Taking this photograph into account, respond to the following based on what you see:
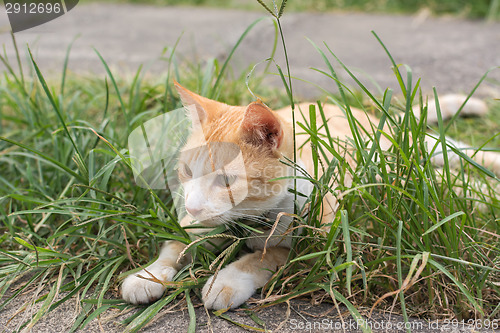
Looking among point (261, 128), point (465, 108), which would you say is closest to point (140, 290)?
point (261, 128)

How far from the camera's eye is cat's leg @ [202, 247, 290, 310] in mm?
1415

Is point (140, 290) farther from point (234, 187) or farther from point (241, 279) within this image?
point (234, 187)

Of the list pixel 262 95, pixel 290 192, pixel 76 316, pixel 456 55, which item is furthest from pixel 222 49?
pixel 76 316

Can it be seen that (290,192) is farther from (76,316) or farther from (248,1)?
(248,1)

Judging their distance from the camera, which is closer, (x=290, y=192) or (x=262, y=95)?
(x=290, y=192)

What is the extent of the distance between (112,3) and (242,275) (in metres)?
4.67

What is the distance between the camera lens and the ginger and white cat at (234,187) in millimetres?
1454

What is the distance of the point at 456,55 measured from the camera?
142 inches

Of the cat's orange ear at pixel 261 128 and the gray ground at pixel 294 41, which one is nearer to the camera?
the cat's orange ear at pixel 261 128

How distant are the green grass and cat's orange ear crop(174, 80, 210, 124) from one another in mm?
3476

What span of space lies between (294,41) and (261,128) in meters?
2.76

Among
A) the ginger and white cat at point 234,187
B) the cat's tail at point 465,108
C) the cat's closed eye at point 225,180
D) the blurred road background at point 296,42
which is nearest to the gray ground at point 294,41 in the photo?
the blurred road background at point 296,42

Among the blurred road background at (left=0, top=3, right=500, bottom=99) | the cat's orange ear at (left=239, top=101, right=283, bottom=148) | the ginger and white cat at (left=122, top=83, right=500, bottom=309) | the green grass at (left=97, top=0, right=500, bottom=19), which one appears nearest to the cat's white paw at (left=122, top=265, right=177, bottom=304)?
the ginger and white cat at (left=122, top=83, right=500, bottom=309)

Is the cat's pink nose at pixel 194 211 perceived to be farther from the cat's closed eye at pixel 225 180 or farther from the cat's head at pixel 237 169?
the cat's closed eye at pixel 225 180
